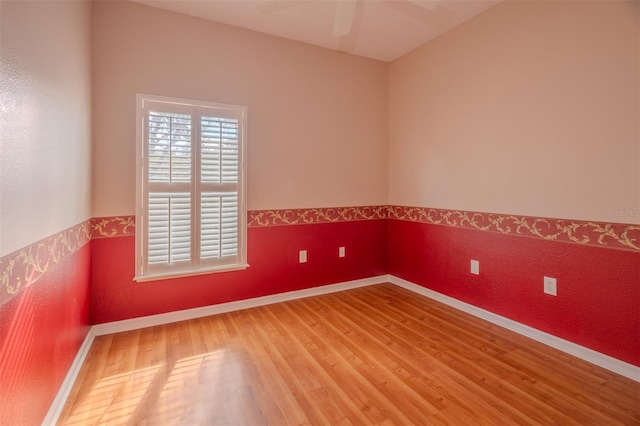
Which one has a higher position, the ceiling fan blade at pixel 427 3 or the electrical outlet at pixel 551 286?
the ceiling fan blade at pixel 427 3

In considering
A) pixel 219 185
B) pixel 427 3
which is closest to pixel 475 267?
pixel 427 3

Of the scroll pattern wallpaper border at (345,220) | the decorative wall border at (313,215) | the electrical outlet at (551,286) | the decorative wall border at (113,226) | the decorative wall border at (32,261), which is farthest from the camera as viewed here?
the decorative wall border at (313,215)

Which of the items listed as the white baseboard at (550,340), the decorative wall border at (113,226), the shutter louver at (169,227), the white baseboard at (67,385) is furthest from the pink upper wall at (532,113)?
the white baseboard at (67,385)

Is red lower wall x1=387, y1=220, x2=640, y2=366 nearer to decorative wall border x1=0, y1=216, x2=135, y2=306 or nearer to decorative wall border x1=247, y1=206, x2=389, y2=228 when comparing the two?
decorative wall border x1=247, y1=206, x2=389, y2=228

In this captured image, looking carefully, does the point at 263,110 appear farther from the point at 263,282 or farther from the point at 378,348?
the point at 378,348

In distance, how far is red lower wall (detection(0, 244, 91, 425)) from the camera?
3.48ft

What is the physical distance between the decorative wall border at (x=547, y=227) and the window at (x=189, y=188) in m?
2.05

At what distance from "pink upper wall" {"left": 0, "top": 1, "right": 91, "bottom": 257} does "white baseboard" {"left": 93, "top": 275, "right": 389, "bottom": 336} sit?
0.99 metres

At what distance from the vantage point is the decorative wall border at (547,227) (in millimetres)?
1901

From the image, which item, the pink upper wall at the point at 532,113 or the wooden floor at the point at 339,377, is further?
the pink upper wall at the point at 532,113

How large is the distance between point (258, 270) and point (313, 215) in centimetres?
83

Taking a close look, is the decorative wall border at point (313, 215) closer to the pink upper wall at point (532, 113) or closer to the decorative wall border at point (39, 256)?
the pink upper wall at point (532, 113)

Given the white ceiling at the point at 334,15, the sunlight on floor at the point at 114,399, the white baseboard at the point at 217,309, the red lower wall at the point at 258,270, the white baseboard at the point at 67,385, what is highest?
the white ceiling at the point at 334,15

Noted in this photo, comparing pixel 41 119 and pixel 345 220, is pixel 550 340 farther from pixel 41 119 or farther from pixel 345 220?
pixel 41 119
